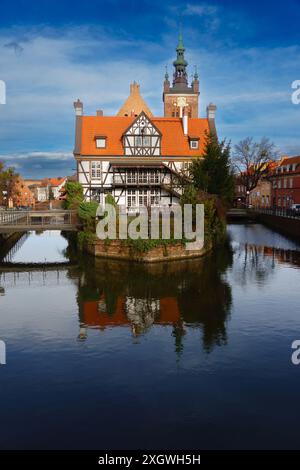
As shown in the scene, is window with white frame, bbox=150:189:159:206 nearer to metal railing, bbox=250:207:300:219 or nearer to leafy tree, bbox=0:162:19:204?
metal railing, bbox=250:207:300:219

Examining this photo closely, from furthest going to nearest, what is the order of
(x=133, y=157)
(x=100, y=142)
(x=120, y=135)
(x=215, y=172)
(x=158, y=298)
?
1. (x=120, y=135)
2. (x=100, y=142)
3. (x=133, y=157)
4. (x=215, y=172)
5. (x=158, y=298)

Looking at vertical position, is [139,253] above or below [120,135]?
below

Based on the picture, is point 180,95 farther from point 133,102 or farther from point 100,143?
point 100,143

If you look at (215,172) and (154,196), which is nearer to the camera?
(215,172)

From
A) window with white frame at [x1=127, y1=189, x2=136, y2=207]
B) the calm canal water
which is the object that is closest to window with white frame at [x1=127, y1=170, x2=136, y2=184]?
window with white frame at [x1=127, y1=189, x2=136, y2=207]

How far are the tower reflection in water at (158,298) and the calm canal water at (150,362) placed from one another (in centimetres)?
7

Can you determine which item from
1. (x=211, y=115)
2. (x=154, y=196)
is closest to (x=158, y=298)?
(x=154, y=196)

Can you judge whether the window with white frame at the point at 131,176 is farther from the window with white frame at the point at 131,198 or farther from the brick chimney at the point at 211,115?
the brick chimney at the point at 211,115

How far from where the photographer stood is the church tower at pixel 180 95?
76.2 m

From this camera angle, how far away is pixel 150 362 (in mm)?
13391

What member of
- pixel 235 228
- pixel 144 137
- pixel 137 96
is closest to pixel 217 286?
pixel 144 137

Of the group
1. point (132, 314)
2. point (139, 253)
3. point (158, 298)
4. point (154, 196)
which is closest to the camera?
point (132, 314)

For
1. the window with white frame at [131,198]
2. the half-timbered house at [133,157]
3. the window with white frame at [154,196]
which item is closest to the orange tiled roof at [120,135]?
the half-timbered house at [133,157]

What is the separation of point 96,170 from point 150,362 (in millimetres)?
34459
